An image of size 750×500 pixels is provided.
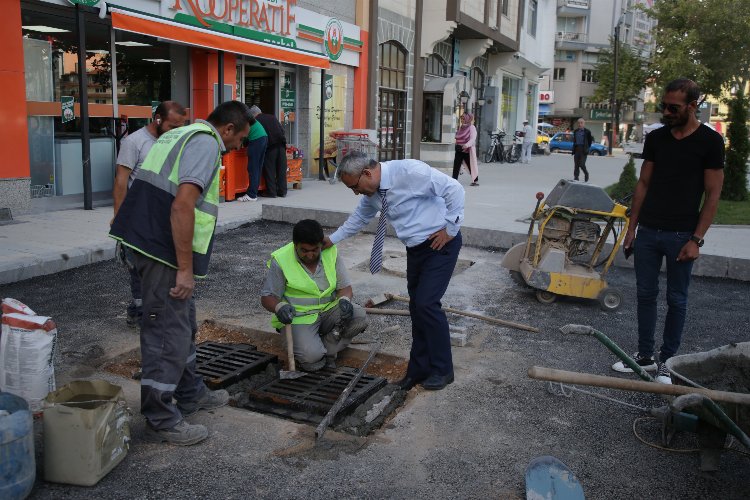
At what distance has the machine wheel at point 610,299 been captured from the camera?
21.6ft

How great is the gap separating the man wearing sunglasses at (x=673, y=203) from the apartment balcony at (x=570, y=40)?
63.6 m

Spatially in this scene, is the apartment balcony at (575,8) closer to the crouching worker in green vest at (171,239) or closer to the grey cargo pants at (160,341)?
the crouching worker in green vest at (171,239)

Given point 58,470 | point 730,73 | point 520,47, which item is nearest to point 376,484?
point 58,470

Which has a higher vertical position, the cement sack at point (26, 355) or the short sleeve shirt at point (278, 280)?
the short sleeve shirt at point (278, 280)

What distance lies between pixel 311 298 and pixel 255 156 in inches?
318

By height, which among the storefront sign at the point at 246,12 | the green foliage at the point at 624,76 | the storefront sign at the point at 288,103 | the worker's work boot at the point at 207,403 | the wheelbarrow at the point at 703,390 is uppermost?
the green foliage at the point at 624,76

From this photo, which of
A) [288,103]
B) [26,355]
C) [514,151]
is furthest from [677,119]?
[514,151]

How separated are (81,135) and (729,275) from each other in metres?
8.96

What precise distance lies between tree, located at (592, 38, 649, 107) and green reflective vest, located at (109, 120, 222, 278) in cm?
A: 4671

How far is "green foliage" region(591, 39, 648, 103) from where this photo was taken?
1903 inches

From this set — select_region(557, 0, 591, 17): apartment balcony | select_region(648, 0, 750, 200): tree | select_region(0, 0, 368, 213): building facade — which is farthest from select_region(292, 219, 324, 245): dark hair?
select_region(557, 0, 591, 17): apartment balcony

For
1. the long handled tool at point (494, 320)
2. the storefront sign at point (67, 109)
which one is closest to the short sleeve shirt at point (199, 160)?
the long handled tool at point (494, 320)

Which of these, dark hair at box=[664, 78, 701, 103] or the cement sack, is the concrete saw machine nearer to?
dark hair at box=[664, 78, 701, 103]

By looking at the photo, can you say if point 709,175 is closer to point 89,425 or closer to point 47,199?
point 89,425
